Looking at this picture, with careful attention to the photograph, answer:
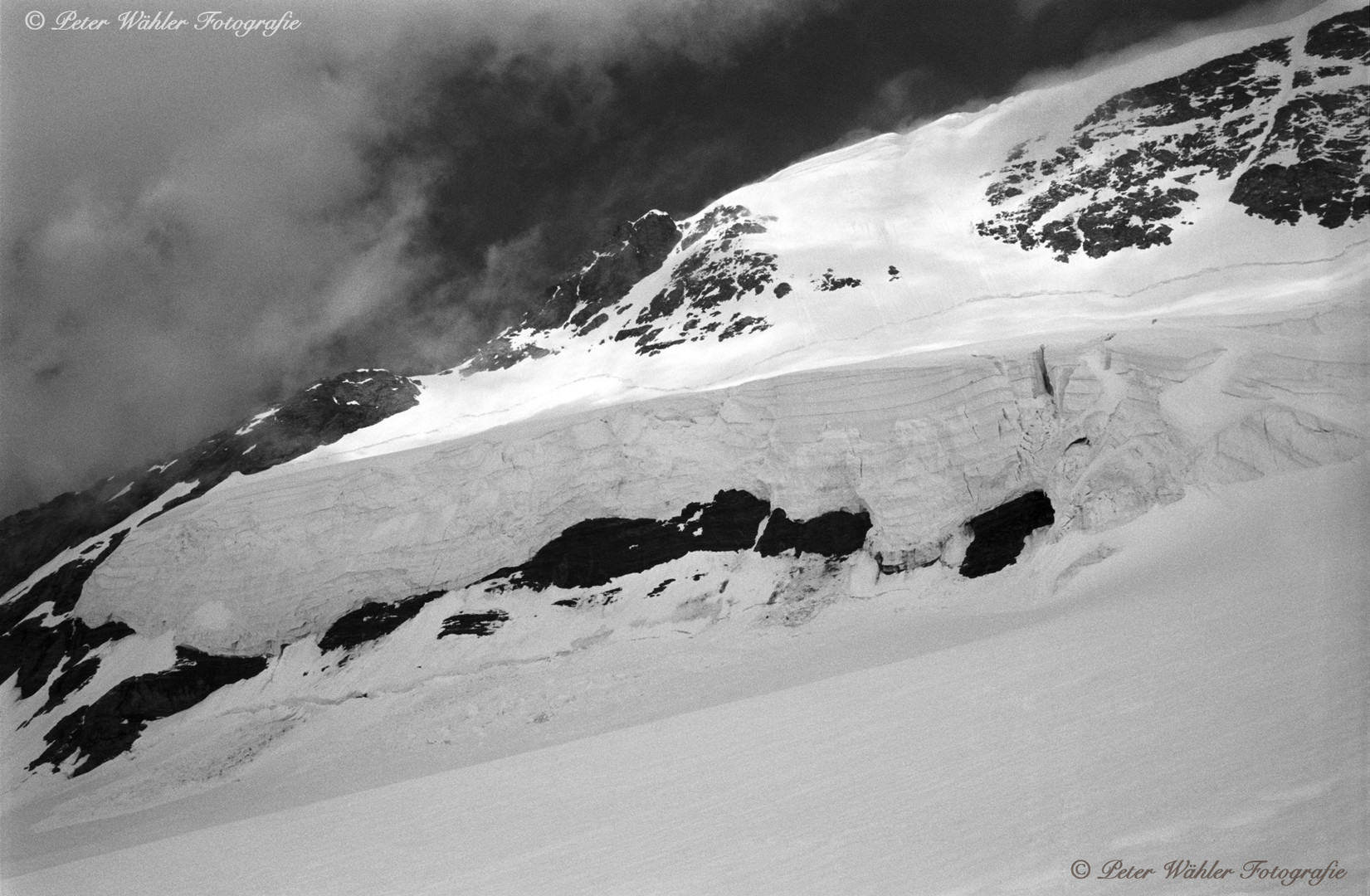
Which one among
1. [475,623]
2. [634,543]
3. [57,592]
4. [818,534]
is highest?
[57,592]

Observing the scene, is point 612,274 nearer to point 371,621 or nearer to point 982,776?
point 371,621

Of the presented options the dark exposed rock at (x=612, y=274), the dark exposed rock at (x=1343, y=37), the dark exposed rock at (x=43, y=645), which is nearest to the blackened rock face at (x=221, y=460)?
the dark exposed rock at (x=43, y=645)

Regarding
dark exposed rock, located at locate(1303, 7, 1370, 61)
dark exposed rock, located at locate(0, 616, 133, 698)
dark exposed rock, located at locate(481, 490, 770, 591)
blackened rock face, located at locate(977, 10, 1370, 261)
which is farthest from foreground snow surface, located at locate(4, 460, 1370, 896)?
dark exposed rock, located at locate(1303, 7, 1370, 61)

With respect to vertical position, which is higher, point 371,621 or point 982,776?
point 982,776

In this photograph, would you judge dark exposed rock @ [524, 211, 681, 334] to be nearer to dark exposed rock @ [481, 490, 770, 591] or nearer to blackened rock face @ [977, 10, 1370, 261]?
blackened rock face @ [977, 10, 1370, 261]

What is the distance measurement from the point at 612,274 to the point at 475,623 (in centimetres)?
4526

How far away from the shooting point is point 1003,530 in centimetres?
2872

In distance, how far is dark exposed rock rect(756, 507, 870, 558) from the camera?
31.1 m

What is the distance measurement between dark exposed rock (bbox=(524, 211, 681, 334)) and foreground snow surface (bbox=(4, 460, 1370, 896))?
167ft

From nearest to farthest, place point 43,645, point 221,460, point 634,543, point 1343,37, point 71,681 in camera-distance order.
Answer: point 634,543 < point 71,681 < point 43,645 < point 221,460 < point 1343,37

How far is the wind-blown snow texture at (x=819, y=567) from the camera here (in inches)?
332

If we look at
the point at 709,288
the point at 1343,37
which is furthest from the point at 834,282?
the point at 1343,37

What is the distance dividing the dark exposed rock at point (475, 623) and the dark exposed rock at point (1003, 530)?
16.4 m

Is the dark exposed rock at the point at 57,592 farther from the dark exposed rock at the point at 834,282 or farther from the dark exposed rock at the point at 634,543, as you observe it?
the dark exposed rock at the point at 834,282
